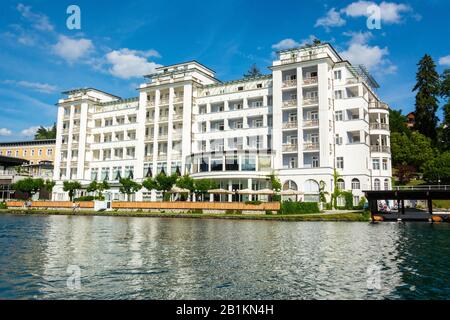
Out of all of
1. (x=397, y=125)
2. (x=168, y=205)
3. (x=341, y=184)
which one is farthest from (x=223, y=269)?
(x=397, y=125)

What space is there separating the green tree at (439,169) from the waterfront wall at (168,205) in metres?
33.4

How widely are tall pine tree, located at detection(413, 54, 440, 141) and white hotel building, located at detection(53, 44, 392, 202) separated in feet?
58.3

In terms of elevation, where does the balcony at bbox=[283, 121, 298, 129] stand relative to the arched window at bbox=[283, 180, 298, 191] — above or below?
above

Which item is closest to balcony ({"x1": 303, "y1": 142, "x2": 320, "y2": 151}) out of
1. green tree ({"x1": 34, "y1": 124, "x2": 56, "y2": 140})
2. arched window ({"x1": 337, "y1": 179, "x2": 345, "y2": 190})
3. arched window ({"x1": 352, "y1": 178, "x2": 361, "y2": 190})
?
arched window ({"x1": 337, "y1": 179, "x2": 345, "y2": 190})

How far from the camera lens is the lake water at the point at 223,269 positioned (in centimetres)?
1340

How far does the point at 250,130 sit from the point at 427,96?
140 feet

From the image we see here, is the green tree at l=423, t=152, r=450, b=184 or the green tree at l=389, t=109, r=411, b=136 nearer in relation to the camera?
the green tree at l=423, t=152, r=450, b=184

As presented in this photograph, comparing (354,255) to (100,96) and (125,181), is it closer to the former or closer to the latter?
(125,181)

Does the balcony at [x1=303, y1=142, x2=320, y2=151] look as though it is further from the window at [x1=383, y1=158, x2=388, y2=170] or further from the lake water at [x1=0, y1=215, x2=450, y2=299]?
the lake water at [x1=0, y1=215, x2=450, y2=299]

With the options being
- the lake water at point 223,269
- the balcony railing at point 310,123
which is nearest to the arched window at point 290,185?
the balcony railing at point 310,123

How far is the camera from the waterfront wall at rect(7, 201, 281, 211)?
56.2 m

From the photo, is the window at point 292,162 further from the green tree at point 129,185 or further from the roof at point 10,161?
the roof at point 10,161

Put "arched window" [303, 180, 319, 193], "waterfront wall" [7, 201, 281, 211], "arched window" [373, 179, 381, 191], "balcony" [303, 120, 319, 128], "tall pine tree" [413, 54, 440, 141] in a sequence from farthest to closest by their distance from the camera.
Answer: "tall pine tree" [413, 54, 440, 141] → "arched window" [373, 179, 381, 191] → "balcony" [303, 120, 319, 128] → "arched window" [303, 180, 319, 193] → "waterfront wall" [7, 201, 281, 211]
